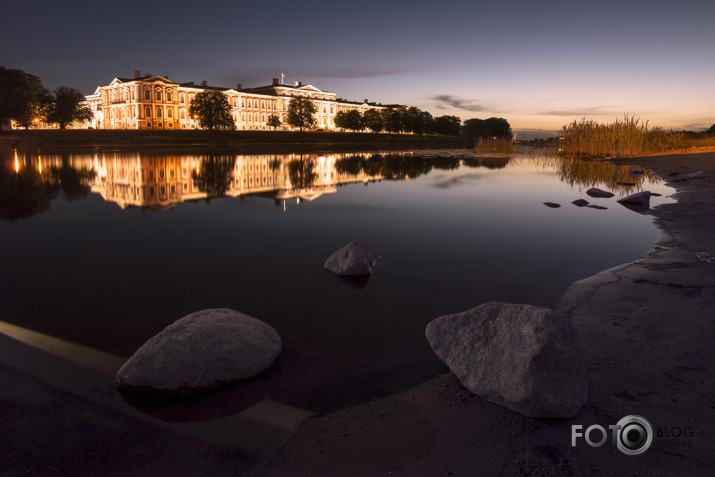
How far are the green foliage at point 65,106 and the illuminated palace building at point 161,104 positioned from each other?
2623 cm

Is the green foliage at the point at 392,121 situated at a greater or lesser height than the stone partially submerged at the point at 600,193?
greater

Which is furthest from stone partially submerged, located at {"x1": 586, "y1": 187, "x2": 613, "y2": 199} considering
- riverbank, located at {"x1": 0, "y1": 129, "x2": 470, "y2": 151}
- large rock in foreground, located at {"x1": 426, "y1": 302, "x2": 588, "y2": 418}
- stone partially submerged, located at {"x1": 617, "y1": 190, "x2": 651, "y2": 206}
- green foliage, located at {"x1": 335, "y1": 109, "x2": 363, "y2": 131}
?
green foliage, located at {"x1": 335, "y1": 109, "x2": 363, "y2": 131}

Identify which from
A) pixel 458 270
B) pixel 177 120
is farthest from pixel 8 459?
pixel 177 120

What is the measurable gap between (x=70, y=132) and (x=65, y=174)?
54877 mm

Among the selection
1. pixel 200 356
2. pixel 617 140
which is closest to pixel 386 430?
pixel 200 356

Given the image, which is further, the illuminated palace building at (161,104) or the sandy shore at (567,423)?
the illuminated palace building at (161,104)

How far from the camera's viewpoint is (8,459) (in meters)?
2.94

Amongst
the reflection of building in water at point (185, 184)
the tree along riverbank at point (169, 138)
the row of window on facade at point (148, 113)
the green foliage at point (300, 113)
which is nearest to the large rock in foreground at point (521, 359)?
the reflection of building in water at point (185, 184)

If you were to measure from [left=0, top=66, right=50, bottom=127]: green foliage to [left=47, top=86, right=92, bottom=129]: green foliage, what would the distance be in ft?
46.9

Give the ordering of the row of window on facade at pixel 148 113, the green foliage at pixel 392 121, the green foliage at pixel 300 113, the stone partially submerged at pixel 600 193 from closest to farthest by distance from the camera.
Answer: the stone partially submerged at pixel 600 193 < the green foliage at pixel 300 113 < the row of window on facade at pixel 148 113 < the green foliage at pixel 392 121

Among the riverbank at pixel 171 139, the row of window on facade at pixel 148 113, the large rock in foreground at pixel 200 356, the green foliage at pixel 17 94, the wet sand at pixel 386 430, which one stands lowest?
the wet sand at pixel 386 430

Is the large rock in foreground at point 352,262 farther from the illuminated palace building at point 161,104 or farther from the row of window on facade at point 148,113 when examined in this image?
the row of window on facade at point 148,113

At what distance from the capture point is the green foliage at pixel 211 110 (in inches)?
3250

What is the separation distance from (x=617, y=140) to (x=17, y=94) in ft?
255
